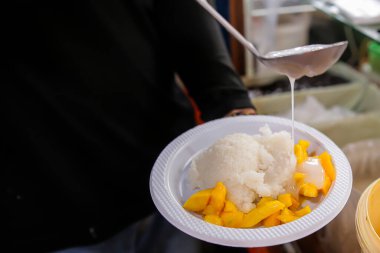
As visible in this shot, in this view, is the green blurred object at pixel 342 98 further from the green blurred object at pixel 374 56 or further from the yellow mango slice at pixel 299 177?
the yellow mango slice at pixel 299 177

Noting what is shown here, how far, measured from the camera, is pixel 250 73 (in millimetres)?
2027

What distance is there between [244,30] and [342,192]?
5.19 feet

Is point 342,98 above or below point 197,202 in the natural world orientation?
below

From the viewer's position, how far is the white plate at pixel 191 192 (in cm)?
49

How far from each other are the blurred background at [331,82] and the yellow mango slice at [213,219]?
173 millimetres

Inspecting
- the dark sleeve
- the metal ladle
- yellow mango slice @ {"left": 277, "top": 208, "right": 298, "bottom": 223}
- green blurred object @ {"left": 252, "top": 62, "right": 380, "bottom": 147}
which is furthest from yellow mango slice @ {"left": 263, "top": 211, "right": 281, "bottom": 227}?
green blurred object @ {"left": 252, "top": 62, "right": 380, "bottom": 147}

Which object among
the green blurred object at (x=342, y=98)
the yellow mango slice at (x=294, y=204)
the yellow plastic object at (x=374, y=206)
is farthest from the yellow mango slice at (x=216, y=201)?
the green blurred object at (x=342, y=98)

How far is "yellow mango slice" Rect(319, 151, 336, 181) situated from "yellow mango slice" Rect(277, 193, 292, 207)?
8 centimetres

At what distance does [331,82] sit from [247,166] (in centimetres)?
126

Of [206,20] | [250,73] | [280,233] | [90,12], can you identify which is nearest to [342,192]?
[280,233]

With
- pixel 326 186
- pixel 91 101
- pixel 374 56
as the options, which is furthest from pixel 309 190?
pixel 374 56

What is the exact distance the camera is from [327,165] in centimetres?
58

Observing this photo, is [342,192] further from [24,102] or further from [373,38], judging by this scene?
[24,102]

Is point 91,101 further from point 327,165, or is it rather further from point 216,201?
point 327,165
